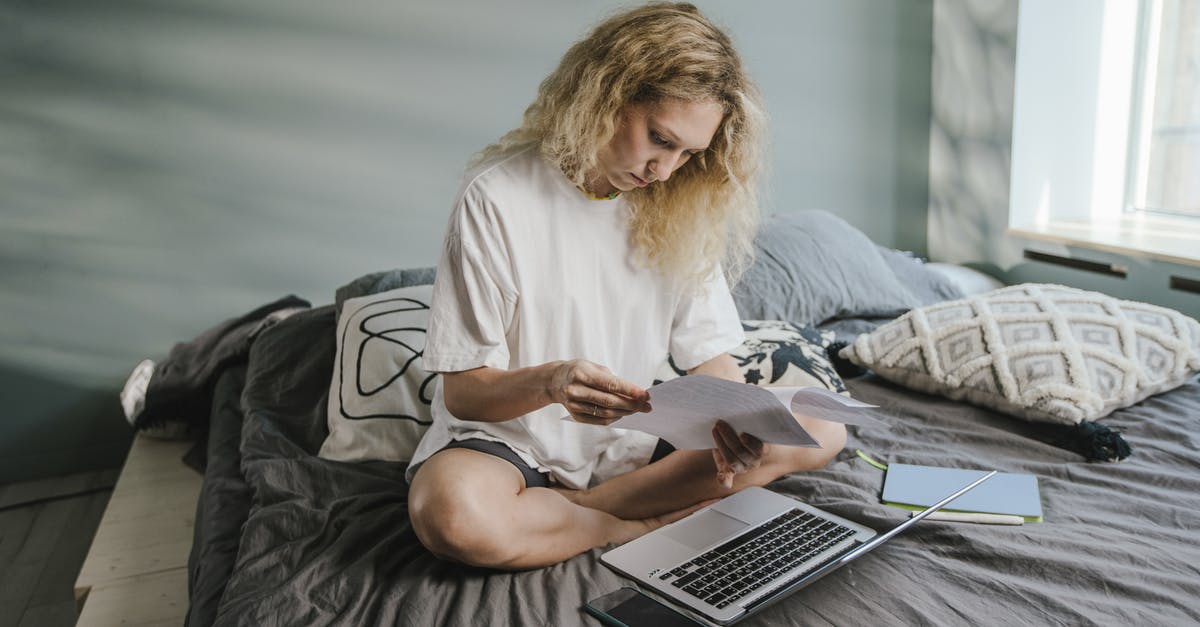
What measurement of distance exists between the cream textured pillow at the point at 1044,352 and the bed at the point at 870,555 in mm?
49

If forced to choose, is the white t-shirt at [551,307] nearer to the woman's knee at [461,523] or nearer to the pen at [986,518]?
the woman's knee at [461,523]

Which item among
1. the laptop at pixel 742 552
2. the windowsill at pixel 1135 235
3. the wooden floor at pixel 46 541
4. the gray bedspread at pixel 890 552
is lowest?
the wooden floor at pixel 46 541

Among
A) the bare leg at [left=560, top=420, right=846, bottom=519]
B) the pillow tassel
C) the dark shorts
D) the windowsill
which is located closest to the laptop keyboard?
the bare leg at [left=560, top=420, right=846, bottom=519]

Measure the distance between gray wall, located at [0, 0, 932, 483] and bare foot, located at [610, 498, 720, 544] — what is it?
4.23 ft

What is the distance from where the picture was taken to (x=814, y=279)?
2.26 m

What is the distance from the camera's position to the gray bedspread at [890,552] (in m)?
1.10

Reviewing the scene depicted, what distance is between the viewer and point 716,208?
1.45 meters

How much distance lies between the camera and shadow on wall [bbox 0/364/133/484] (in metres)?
2.27

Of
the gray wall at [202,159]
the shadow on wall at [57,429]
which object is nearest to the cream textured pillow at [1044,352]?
the gray wall at [202,159]

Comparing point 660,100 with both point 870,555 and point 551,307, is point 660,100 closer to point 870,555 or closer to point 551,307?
point 551,307

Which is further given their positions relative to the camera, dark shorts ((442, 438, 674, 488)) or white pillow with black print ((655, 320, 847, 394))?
white pillow with black print ((655, 320, 847, 394))

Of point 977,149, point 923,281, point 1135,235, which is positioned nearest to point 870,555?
point 923,281

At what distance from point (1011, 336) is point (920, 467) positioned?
42cm

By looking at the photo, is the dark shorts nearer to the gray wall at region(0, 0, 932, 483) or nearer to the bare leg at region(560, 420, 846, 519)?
the bare leg at region(560, 420, 846, 519)
